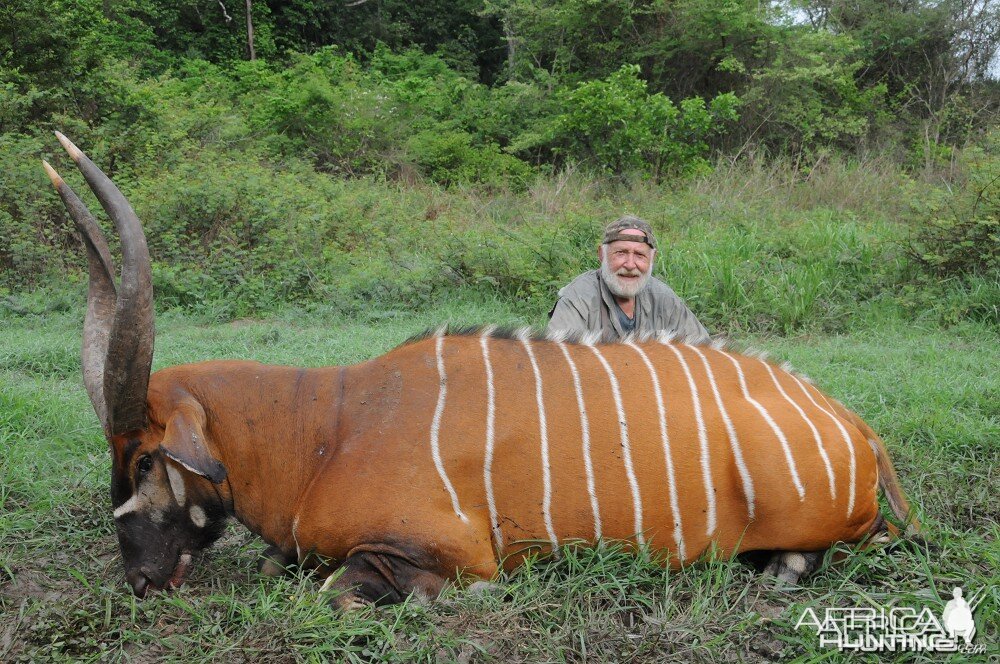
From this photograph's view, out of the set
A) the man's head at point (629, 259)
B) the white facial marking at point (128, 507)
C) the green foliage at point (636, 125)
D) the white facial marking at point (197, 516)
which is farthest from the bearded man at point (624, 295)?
the green foliage at point (636, 125)

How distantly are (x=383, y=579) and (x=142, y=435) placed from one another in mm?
929

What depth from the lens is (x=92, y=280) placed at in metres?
3.00

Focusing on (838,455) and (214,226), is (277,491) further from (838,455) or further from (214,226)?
(214,226)

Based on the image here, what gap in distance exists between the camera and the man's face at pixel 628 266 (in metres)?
4.62

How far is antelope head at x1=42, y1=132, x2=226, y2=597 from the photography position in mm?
2480

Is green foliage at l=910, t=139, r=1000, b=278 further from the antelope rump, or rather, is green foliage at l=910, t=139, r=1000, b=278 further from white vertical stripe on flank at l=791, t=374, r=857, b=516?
the antelope rump

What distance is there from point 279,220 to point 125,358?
22.0ft

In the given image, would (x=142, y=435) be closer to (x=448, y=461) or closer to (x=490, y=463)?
(x=448, y=461)

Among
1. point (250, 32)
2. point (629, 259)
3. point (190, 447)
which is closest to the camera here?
point (190, 447)

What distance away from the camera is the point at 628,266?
462 centimetres

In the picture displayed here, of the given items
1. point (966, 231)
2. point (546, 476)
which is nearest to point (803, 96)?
point (966, 231)

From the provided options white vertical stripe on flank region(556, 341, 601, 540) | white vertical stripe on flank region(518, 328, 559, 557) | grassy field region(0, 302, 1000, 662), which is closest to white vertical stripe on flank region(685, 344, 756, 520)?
grassy field region(0, 302, 1000, 662)

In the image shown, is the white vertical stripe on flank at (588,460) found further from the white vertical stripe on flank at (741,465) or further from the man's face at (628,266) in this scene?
the man's face at (628,266)

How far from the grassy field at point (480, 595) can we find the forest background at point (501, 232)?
1 cm
